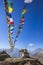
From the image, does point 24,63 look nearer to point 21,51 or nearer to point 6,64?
point 6,64

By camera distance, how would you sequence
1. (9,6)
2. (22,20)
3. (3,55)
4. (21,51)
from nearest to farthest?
(9,6) → (22,20) → (3,55) → (21,51)

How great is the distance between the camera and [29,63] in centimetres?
6700

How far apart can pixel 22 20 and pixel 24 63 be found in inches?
1339

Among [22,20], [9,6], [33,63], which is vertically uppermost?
[9,6]

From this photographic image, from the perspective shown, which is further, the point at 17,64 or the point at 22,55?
the point at 22,55

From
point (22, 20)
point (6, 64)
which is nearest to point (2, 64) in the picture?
point (6, 64)

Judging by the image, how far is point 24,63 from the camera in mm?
67000

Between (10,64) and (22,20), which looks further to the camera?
(10,64)

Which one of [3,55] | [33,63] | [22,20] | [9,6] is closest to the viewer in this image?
[9,6]

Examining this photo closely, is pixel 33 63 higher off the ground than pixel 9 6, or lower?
lower

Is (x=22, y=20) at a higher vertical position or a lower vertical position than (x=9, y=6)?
lower

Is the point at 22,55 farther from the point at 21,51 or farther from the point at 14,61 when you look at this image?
the point at 14,61

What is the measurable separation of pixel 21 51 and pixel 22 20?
160 ft

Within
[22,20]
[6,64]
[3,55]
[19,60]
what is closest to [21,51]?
[3,55]
